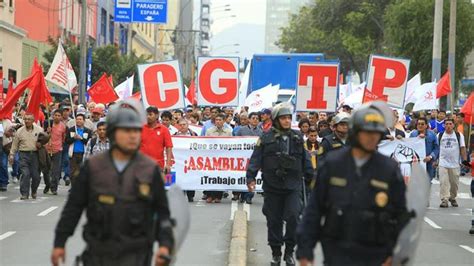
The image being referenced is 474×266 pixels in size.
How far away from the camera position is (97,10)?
58344 mm

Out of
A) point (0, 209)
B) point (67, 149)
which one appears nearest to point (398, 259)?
point (0, 209)

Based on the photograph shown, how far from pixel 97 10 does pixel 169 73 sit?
137ft

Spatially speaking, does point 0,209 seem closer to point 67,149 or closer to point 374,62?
point 67,149

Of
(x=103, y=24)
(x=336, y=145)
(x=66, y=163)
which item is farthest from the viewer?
(x=103, y=24)

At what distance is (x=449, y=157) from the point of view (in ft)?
61.9

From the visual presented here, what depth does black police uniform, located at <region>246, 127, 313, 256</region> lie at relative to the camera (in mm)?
10547

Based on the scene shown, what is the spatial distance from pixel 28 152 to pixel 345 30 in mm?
58012

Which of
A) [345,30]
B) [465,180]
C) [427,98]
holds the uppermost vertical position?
[345,30]

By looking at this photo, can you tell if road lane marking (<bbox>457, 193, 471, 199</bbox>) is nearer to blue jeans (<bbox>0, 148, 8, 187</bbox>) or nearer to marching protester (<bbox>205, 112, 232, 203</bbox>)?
marching protester (<bbox>205, 112, 232, 203</bbox>)

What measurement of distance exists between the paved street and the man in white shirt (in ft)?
1.35

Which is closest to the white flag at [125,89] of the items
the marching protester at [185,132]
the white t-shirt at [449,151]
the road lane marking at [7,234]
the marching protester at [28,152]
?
the marching protester at [185,132]

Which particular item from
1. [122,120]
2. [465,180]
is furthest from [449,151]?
[122,120]

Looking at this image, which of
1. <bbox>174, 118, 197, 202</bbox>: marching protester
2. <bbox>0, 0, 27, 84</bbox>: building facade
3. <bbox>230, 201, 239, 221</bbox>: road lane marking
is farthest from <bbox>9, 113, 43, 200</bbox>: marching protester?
<bbox>0, 0, 27, 84</bbox>: building facade

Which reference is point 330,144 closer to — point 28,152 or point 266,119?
point 266,119
